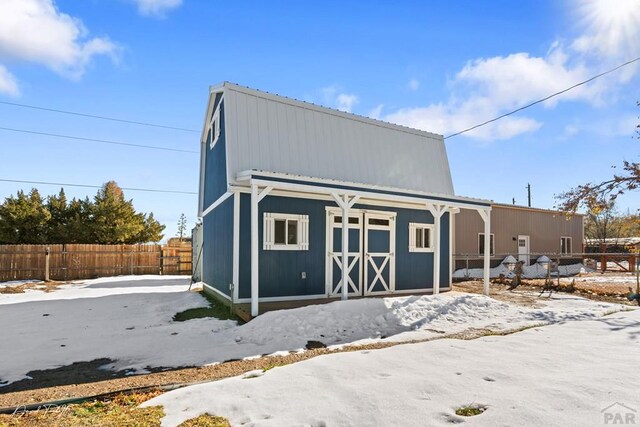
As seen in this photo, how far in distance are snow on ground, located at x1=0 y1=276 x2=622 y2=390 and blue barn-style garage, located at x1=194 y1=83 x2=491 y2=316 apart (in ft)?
3.58

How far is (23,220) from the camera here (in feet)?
64.4

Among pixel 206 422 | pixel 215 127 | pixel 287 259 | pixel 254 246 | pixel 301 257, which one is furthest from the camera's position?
pixel 215 127

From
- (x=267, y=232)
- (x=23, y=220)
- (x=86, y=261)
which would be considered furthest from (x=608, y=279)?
(x=23, y=220)

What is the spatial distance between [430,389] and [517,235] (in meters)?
20.6

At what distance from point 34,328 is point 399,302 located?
7.73 meters

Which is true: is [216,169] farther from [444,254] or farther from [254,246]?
[444,254]

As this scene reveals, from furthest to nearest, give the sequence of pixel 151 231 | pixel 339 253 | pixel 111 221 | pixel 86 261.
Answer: pixel 151 231, pixel 111 221, pixel 86 261, pixel 339 253

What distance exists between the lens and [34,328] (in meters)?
7.58

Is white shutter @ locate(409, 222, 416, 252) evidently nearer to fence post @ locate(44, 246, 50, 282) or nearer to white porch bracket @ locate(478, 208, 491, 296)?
white porch bracket @ locate(478, 208, 491, 296)

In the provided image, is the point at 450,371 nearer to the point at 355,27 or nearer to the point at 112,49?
the point at 355,27

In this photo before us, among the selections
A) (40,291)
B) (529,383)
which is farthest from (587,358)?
(40,291)

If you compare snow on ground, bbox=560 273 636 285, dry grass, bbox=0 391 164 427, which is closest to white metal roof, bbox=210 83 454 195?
dry grass, bbox=0 391 164 427

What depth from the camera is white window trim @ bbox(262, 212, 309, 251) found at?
9.01 meters

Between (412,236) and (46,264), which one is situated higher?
(412,236)
